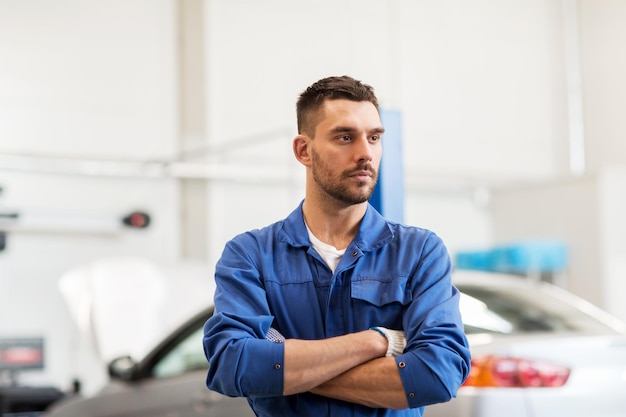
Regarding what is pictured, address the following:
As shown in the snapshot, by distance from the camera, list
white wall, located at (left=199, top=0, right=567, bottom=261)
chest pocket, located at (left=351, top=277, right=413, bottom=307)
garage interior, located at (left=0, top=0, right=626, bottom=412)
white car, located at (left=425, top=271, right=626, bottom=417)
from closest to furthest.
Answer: chest pocket, located at (left=351, top=277, right=413, bottom=307) < white car, located at (left=425, top=271, right=626, bottom=417) < garage interior, located at (left=0, top=0, right=626, bottom=412) < white wall, located at (left=199, top=0, right=567, bottom=261)

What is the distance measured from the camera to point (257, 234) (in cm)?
225

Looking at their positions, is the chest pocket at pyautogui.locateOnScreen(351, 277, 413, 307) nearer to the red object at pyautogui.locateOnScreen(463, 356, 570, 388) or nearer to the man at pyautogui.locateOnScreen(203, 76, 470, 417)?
the man at pyautogui.locateOnScreen(203, 76, 470, 417)

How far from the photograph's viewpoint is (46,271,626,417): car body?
3.42 m

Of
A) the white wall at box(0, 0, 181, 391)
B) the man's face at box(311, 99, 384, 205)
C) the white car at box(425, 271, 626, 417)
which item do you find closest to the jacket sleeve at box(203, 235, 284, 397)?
the man's face at box(311, 99, 384, 205)

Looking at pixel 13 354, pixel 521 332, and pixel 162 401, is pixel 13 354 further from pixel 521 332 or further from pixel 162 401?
pixel 521 332

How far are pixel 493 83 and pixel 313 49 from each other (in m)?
2.71

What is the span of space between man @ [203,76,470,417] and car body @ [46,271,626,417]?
4.42ft

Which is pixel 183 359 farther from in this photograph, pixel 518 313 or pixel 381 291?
pixel 381 291

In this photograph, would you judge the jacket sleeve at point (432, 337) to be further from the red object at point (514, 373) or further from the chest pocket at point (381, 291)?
the red object at point (514, 373)

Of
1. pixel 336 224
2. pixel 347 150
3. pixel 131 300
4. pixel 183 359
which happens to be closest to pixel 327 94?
pixel 347 150

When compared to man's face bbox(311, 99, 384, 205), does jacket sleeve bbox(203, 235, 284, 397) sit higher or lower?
lower

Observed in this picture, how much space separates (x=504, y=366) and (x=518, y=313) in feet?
1.80

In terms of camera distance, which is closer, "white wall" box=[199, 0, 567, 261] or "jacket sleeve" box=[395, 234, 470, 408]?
"jacket sleeve" box=[395, 234, 470, 408]

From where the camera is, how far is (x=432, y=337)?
2029mm
